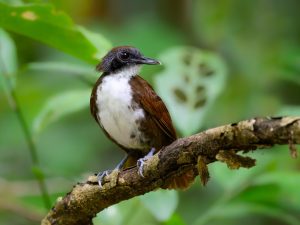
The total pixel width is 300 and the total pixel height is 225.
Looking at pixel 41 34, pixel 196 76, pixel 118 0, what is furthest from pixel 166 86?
pixel 118 0

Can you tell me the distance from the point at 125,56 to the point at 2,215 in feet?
7.96

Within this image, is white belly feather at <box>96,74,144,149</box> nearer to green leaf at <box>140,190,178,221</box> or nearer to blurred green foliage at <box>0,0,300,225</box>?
blurred green foliage at <box>0,0,300,225</box>

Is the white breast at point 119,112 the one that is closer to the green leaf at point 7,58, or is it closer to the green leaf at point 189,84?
the green leaf at point 189,84

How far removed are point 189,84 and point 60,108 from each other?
0.69 m

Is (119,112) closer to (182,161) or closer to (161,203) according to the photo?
(161,203)

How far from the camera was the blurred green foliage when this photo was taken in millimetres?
3635

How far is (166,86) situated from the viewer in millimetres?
3969

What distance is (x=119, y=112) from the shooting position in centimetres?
349

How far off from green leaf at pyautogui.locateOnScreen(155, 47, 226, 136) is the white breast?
0.89 feet

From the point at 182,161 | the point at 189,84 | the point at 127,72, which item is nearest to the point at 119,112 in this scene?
the point at 127,72

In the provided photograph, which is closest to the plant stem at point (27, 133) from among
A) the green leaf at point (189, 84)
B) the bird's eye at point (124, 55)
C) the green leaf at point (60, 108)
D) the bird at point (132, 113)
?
the green leaf at point (60, 108)

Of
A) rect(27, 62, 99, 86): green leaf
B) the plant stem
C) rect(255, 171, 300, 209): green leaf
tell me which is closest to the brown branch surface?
the plant stem

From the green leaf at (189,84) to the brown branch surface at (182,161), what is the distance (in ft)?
2.54

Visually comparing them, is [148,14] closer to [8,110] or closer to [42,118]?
[8,110]
